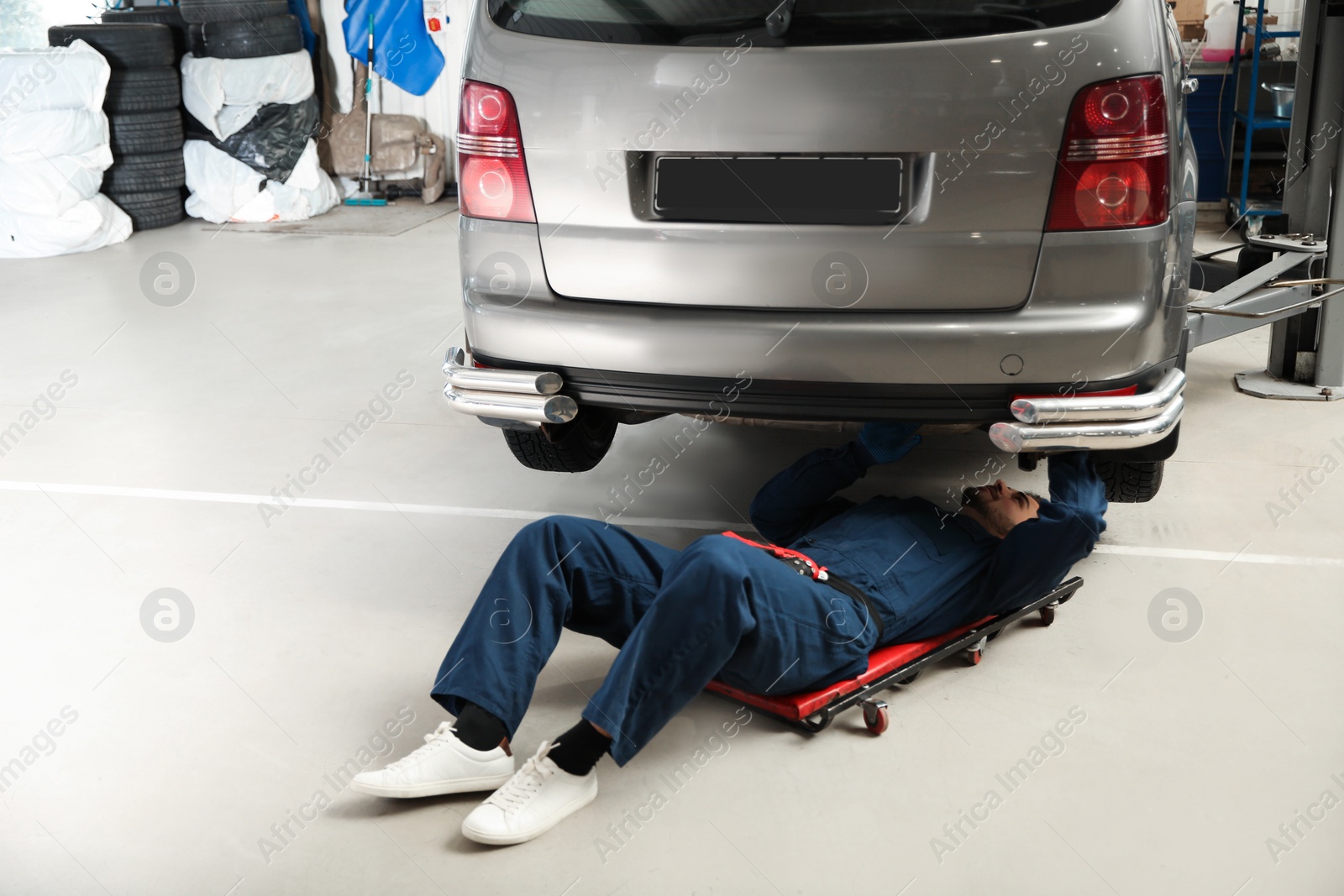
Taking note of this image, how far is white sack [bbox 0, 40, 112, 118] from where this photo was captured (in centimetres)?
682

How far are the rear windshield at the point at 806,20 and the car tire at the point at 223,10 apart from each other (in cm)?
654

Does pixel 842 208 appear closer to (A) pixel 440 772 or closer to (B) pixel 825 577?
(B) pixel 825 577

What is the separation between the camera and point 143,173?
7.66m

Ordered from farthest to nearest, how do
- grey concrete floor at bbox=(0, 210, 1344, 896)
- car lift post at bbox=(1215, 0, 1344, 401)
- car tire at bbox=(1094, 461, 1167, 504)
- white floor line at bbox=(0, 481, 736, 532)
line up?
car lift post at bbox=(1215, 0, 1344, 401) < white floor line at bbox=(0, 481, 736, 532) < car tire at bbox=(1094, 461, 1167, 504) < grey concrete floor at bbox=(0, 210, 1344, 896)

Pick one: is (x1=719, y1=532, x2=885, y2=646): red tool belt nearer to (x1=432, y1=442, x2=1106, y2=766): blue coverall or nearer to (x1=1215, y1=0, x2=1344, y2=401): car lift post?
(x1=432, y1=442, x2=1106, y2=766): blue coverall

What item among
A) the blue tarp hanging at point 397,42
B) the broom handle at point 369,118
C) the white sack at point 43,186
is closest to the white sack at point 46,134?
the white sack at point 43,186

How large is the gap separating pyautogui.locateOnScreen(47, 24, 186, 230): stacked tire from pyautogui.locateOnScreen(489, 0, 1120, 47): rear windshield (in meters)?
6.33

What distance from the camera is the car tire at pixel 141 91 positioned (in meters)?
7.47

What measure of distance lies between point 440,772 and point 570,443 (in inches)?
44.1

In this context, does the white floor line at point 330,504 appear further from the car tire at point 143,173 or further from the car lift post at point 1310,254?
the car tire at point 143,173

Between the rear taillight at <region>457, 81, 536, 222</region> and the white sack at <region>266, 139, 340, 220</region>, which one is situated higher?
the rear taillight at <region>457, 81, 536, 222</region>

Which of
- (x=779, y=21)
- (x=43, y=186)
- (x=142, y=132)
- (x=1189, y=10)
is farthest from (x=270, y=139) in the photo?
(x=779, y=21)

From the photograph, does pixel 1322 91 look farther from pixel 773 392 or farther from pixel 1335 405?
pixel 773 392

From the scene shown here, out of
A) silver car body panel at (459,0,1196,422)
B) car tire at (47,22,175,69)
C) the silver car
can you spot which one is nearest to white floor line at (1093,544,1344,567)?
the silver car
